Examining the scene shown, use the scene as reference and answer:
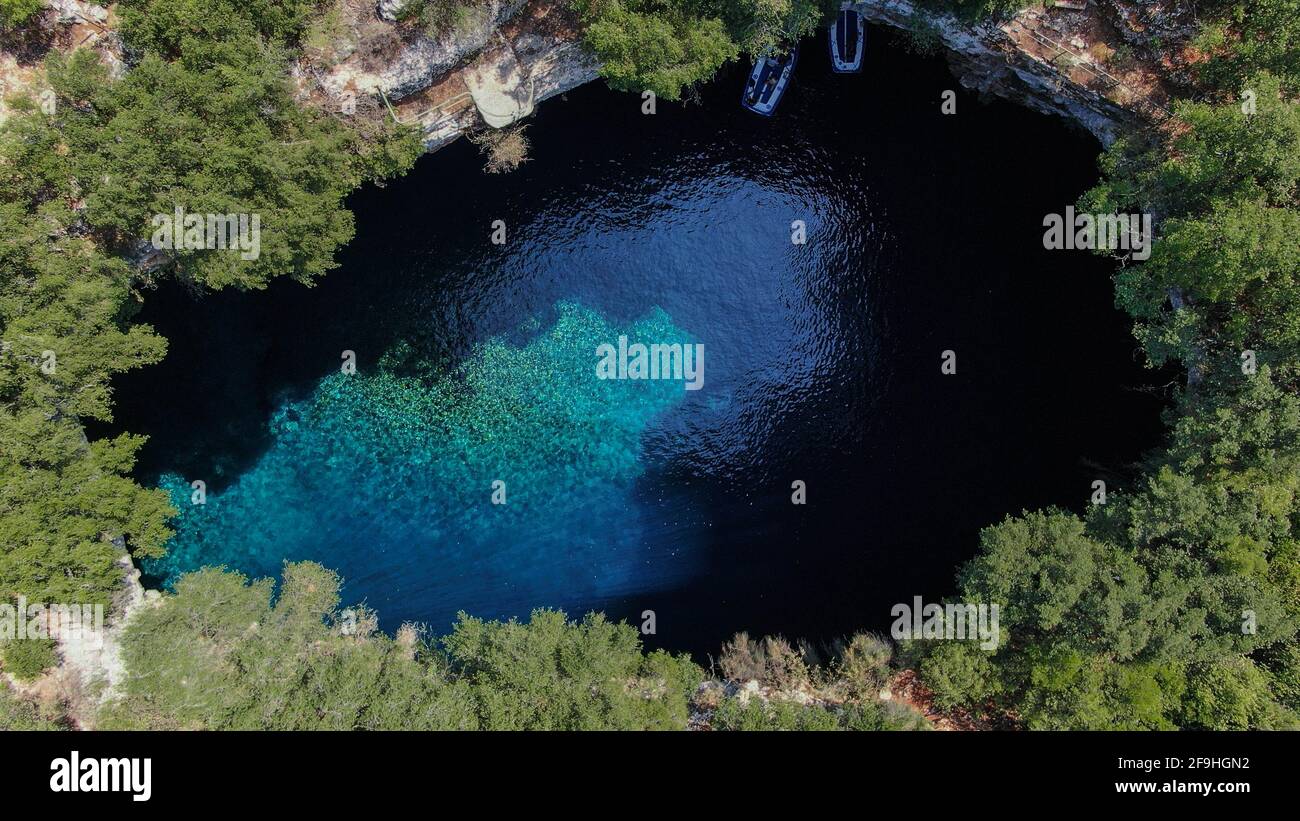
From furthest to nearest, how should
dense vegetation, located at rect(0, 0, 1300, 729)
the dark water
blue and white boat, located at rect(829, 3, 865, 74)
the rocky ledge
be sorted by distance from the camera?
the dark water
blue and white boat, located at rect(829, 3, 865, 74)
the rocky ledge
dense vegetation, located at rect(0, 0, 1300, 729)

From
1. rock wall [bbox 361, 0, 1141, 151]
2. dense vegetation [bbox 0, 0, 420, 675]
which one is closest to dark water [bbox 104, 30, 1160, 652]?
rock wall [bbox 361, 0, 1141, 151]

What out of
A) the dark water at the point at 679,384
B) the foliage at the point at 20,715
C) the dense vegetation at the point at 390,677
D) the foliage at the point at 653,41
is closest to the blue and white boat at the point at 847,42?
the dark water at the point at 679,384

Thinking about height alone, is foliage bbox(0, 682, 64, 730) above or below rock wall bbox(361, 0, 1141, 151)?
below

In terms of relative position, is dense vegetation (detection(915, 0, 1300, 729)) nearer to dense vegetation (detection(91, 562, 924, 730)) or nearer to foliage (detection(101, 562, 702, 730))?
dense vegetation (detection(91, 562, 924, 730))

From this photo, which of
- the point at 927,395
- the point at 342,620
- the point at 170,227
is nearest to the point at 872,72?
the point at 927,395

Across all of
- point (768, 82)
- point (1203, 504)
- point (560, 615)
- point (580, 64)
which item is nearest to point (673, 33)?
point (580, 64)

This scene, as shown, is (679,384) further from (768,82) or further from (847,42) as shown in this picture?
(847,42)
